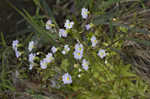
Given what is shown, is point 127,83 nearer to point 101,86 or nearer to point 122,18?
point 101,86

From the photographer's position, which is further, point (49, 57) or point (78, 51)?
point (49, 57)

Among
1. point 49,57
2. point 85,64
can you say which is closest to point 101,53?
point 85,64

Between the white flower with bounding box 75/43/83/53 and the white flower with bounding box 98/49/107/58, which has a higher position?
the white flower with bounding box 75/43/83/53

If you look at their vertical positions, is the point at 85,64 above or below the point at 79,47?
below

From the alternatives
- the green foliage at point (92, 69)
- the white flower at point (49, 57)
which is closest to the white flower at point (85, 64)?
the green foliage at point (92, 69)

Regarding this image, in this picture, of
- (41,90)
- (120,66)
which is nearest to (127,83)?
(120,66)

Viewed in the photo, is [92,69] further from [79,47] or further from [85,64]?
[79,47]

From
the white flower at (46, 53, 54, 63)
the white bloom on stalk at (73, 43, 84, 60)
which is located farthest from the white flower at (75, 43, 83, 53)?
the white flower at (46, 53, 54, 63)

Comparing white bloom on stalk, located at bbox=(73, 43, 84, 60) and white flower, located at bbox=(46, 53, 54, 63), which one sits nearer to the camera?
white bloom on stalk, located at bbox=(73, 43, 84, 60)

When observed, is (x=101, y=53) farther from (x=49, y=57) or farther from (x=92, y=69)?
(x=49, y=57)

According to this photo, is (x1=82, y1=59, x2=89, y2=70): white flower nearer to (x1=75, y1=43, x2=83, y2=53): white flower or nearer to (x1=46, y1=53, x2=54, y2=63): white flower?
(x1=75, y1=43, x2=83, y2=53): white flower

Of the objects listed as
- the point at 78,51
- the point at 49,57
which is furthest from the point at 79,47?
the point at 49,57
